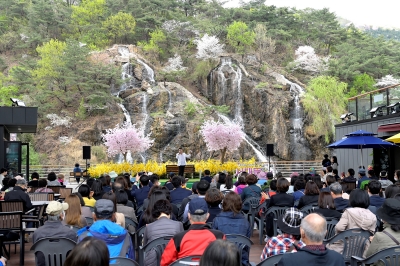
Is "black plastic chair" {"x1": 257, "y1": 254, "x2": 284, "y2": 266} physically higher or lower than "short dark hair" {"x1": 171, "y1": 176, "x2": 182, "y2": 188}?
lower

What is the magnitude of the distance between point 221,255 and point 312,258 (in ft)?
3.79

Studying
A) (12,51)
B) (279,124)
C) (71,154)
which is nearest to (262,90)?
(279,124)

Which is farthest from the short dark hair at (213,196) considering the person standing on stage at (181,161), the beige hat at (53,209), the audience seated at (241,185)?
the person standing on stage at (181,161)

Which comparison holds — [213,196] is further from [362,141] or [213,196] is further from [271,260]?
A: [362,141]

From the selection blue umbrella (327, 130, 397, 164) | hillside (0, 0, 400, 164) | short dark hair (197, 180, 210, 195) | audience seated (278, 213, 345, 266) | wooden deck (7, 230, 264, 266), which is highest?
→ hillside (0, 0, 400, 164)

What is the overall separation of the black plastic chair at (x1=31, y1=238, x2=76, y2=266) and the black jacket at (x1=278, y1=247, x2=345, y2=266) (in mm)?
2415

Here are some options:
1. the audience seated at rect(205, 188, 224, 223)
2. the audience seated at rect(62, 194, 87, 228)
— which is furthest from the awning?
the audience seated at rect(62, 194, 87, 228)

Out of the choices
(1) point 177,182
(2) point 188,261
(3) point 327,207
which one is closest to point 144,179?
(1) point 177,182

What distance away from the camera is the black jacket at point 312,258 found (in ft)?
10.3

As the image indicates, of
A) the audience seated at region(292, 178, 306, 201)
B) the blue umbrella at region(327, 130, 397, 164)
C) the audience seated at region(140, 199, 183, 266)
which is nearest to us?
the audience seated at region(140, 199, 183, 266)

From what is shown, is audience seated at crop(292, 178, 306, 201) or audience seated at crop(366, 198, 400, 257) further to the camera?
audience seated at crop(292, 178, 306, 201)

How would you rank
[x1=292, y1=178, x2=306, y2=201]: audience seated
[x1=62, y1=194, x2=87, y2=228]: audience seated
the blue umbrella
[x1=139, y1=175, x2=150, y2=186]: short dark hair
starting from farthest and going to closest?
the blue umbrella → [x1=139, y1=175, x2=150, y2=186]: short dark hair → [x1=292, y1=178, x2=306, y2=201]: audience seated → [x1=62, y1=194, x2=87, y2=228]: audience seated

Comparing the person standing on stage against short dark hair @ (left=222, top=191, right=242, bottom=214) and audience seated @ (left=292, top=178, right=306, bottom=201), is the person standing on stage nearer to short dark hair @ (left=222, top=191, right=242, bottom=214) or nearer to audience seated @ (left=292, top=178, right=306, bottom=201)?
audience seated @ (left=292, top=178, right=306, bottom=201)

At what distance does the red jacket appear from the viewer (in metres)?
3.92
